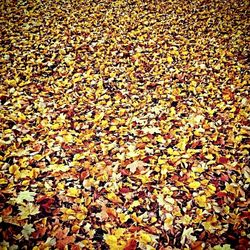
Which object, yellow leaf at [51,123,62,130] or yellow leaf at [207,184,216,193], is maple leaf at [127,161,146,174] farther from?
yellow leaf at [51,123,62,130]

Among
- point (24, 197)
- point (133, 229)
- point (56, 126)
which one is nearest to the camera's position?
point (133, 229)

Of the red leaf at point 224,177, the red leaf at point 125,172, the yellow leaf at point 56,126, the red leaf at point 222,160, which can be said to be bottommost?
the red leaf at point 125,172

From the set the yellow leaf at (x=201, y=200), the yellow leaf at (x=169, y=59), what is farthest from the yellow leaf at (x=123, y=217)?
the yellow leaf at (x=169, y=59)

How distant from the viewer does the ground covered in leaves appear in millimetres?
2311

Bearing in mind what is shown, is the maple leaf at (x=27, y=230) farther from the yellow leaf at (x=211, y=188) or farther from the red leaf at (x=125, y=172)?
the yellow leaf at (x=211, y=188)

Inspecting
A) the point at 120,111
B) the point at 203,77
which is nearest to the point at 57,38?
the point at 120,111

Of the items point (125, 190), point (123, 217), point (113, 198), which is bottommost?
point (123, 217)

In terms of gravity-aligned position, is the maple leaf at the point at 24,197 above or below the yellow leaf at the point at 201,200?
below

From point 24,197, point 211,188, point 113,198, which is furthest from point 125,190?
point 24,197

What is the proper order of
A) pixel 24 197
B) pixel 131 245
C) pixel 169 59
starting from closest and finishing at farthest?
pixel 131 245, pixel 24 197, pixel 169 59

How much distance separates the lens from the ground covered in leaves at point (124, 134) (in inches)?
91.0

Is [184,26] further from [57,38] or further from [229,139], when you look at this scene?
[229,139]

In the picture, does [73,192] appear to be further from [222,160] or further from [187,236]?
[222,160]

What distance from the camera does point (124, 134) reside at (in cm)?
317
